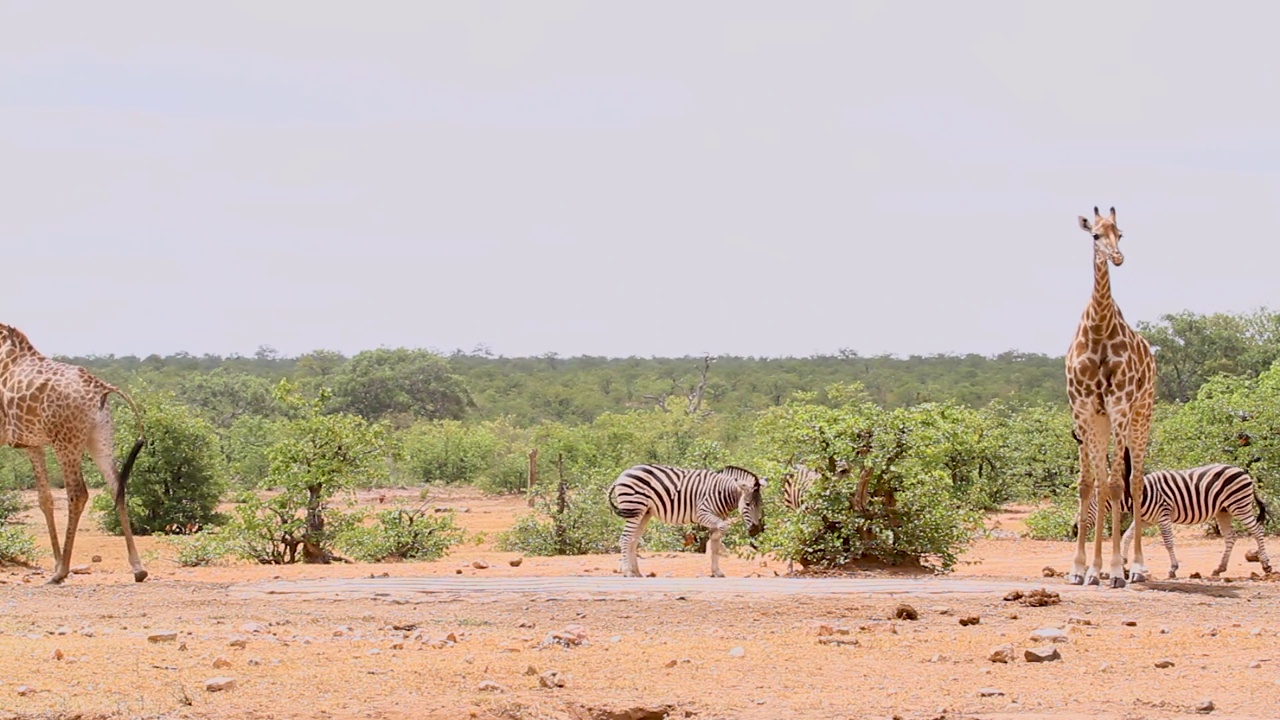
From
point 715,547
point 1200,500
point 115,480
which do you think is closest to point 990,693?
point 715,547

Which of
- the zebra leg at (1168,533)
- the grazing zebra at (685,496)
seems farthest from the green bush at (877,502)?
the zebra leg at (1168,533)

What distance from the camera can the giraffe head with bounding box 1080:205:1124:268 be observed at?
12.3m

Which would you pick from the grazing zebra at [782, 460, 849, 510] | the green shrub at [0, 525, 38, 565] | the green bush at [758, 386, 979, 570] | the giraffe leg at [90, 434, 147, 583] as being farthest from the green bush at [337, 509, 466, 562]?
the green bush at [758, 386, 979, 570]

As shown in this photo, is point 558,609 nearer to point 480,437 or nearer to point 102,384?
point 102,384

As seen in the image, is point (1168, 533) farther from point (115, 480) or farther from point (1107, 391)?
point (115, 480)

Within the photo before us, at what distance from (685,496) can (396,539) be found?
5.58 meters

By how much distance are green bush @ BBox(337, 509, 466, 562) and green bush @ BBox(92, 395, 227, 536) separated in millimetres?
6290

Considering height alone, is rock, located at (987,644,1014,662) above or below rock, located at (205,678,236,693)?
above

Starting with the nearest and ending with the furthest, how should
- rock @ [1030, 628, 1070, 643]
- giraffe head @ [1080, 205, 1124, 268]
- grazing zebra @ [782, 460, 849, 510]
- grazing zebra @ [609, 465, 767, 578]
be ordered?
rock @ [1030, 628, 1070, 643]
giraffe head @ [1080, 205, 1124, 268]
grazing zebra @ [609, 465, 767, 578]
grazing zebra @ [782, 460, 849, 510]

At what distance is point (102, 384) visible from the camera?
1398cm

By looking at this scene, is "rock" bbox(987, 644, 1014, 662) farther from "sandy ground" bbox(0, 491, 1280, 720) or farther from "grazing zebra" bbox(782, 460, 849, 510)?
"grazing zebra" bbox(782, 460, 849, 510)

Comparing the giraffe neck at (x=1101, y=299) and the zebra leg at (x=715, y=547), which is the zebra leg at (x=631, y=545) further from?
the giraffe neck at (x=1101, y=299)

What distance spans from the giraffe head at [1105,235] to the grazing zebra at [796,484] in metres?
3.75

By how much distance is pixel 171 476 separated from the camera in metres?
24.5
